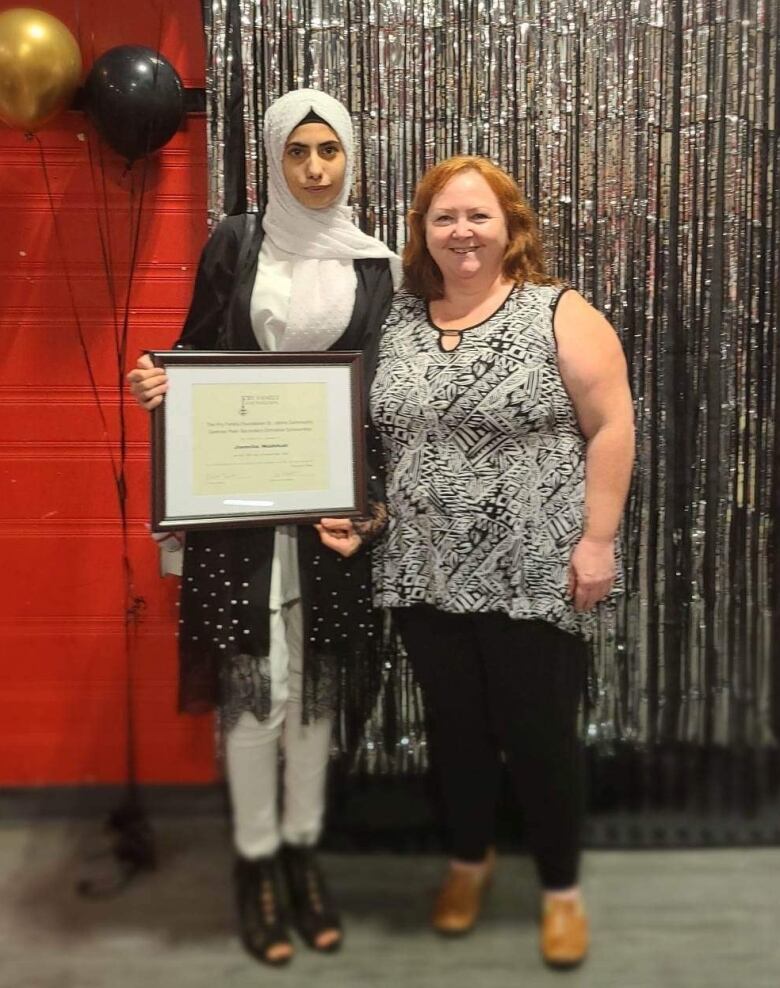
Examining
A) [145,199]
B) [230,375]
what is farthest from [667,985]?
[145,199]

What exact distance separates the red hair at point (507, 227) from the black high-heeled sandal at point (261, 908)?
1012mm

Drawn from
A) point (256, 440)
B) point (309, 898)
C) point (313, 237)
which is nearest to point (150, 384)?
point (256, 440)

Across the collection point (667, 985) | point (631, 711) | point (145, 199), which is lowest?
point (667, 985)

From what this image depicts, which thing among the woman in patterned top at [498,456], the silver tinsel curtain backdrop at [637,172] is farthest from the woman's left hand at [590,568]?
the silver tinsel curtain backdrop at [637,172]

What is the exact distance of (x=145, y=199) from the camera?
53.4 inches

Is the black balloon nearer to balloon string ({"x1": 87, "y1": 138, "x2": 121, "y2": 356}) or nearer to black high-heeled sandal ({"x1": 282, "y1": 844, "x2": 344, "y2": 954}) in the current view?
balloon string ({"x1": 87, "y1": 138, "x2": 121, "y2": 356})

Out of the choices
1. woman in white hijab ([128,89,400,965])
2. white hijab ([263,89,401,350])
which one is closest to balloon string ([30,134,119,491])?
woman in white hijab ([128,89,400,965])

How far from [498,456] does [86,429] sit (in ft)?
2.56

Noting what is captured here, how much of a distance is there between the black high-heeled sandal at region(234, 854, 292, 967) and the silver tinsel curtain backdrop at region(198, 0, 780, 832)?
259mm

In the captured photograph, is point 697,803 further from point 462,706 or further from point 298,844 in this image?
point 298,844

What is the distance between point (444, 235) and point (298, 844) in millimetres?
1050

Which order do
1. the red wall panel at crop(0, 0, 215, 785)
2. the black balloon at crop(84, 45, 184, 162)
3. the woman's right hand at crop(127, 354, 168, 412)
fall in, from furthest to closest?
the red wall panel at crop(0, 0, 215, 785) < the black balloon at crop(84, 45, 184, 162) < the woman's right hand at crop(127, 354, 168, 412)

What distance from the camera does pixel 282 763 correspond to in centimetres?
131

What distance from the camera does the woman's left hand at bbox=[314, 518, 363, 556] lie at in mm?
1209
